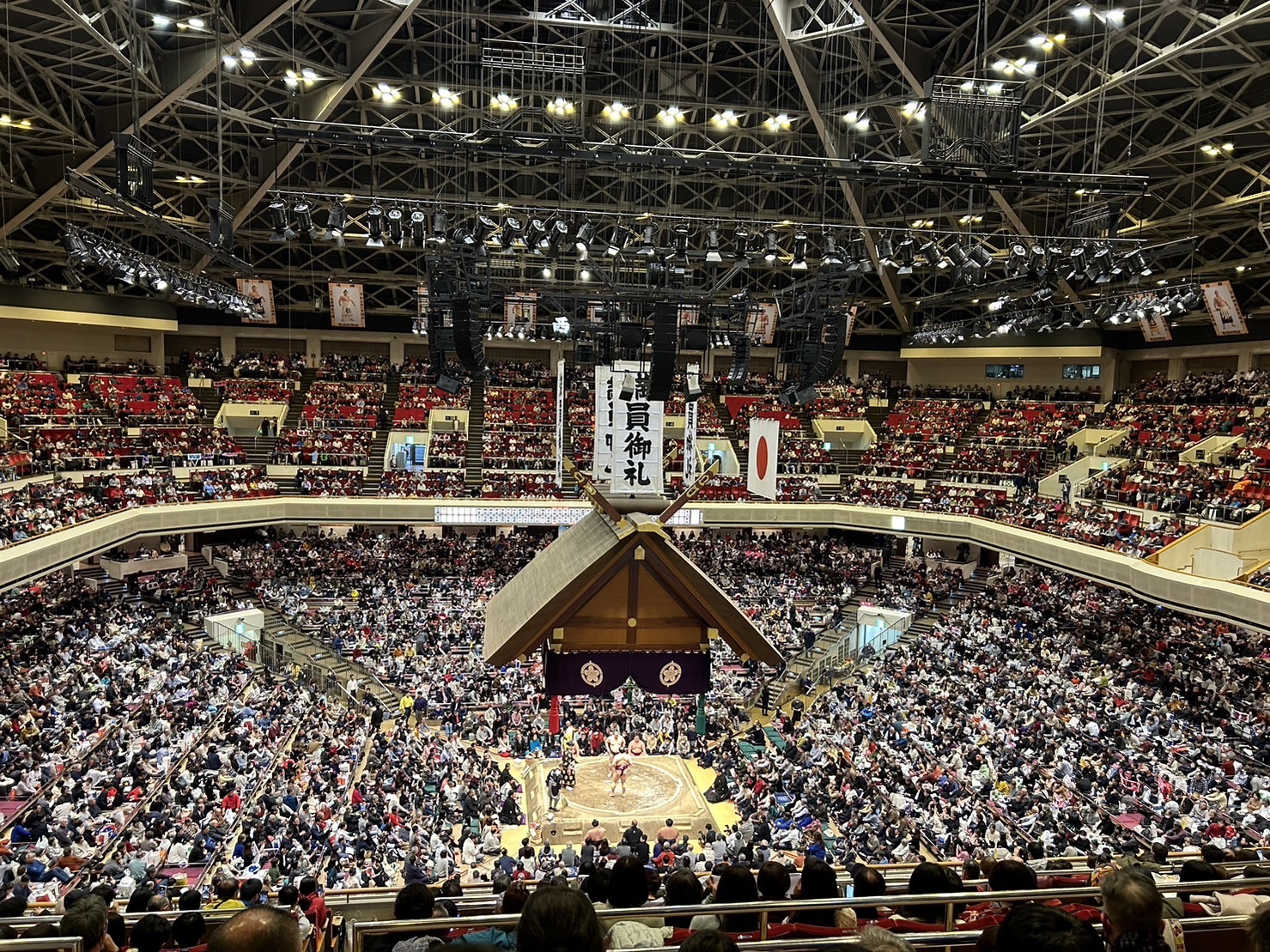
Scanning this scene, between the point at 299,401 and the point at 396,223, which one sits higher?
the point at 299,401

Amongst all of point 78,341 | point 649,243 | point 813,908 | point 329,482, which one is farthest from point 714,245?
point 78,341

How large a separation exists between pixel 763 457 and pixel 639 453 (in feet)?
24.2

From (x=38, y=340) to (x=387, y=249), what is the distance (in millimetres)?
12886

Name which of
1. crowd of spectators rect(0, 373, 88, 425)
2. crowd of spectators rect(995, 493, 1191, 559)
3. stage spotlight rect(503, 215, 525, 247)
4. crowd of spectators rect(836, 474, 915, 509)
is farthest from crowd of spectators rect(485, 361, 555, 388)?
stage spotlight rect(503, 215, 525, 247)

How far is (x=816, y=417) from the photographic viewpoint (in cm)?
3478

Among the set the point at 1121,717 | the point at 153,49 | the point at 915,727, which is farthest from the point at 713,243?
the point at 153,49

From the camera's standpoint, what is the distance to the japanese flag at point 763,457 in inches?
798

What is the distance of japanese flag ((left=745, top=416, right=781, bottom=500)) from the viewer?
20.3 meters

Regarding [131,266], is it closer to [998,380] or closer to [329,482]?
[329,482]

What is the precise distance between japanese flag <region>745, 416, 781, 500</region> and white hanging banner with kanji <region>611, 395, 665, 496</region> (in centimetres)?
482

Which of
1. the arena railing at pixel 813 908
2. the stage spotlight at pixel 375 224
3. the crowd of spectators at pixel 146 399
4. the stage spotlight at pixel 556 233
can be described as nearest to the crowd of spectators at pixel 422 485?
the crowd of spectators at pixel 146 399

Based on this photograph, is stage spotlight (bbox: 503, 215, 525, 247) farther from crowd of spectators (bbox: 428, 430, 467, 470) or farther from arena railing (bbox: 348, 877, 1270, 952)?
crowd of spectators (bbox: 428, 430, 467, 470)

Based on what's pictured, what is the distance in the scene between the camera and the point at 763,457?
21.1 meters

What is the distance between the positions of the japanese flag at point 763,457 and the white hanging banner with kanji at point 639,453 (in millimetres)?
4825
